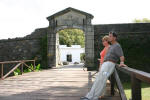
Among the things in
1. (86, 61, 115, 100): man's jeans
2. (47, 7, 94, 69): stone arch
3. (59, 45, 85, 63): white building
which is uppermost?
(47, 7, 94, 69): stone arch

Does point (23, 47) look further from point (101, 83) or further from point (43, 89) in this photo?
point (101, 83)

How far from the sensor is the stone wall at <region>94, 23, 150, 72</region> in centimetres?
1116

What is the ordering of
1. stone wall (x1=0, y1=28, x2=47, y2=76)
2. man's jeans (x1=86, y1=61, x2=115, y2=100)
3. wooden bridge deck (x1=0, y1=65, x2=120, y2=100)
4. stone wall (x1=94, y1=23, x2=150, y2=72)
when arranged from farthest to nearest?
stone wall (x1=0, y1=28, x2=47, y2=76)
stone wall (x1=94, y1=23, x2=150, y2=72)
wooden bridge deck (x1=0, y1=65, x2=120, y2=100)
man's jeans (x1=86, y1=61, x2=115, y2=100)

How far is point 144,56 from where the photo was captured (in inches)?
439

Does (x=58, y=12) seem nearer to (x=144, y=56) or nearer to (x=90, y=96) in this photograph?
(x=144, y=56)

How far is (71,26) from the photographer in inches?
438

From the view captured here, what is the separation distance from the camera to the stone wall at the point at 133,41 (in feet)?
36.6

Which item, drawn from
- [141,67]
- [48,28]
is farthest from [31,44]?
[141,67]

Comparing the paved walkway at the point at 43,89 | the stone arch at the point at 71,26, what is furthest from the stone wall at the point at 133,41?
the paved walkway at the point at 43,89

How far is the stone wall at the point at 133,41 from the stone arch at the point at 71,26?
0.41 m

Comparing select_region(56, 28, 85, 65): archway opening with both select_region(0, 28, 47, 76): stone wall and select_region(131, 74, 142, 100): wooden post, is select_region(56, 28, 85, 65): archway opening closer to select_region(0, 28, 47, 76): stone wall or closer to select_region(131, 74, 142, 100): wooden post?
select_region(0, 28, 47, 76): stone wall

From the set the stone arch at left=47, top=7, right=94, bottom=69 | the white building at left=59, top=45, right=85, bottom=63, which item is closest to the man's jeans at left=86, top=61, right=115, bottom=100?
the stone arch at left=47, top=7, right=94, bottom=69

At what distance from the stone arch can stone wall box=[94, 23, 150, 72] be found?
41 centimetres

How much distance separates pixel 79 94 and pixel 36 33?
9.08m
